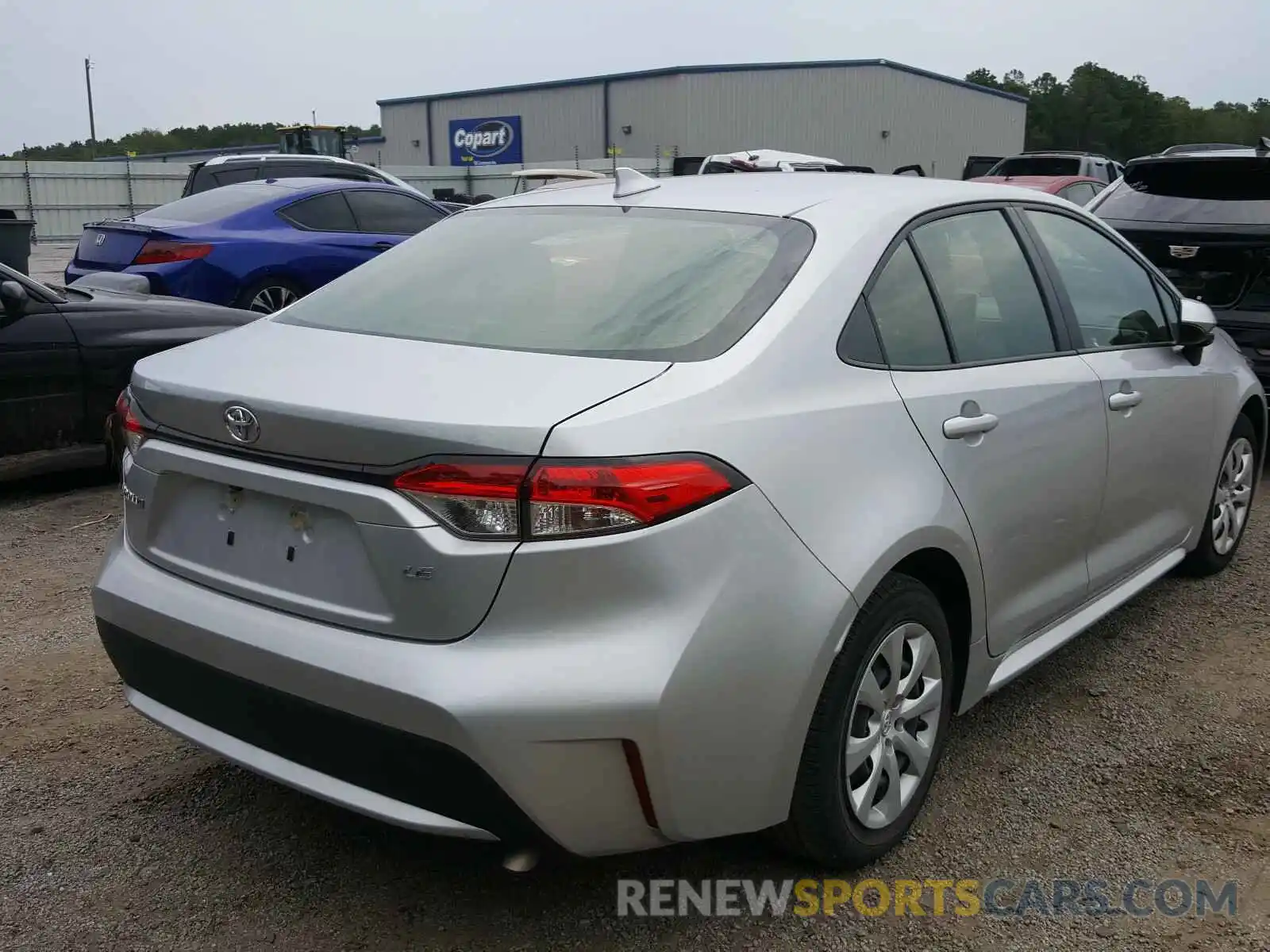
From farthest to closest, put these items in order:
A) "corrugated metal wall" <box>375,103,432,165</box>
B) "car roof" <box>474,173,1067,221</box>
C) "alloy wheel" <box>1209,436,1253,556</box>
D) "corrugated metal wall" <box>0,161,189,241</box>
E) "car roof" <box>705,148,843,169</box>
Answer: "corrugated metal wall" <box>375,103,432,165</box> → "corrugated metal wall" <box>0,161,189,241</box> → "car roof" <box>705,148,843,169</box> → "alloy wheel" <box>1209,436,1253,556</box> → "car roof" <box>474,173,1067,221</box>

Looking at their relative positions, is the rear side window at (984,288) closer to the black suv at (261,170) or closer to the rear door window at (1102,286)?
the rear door window at (1102,286)

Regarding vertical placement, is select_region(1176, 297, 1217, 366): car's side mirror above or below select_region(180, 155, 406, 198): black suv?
below

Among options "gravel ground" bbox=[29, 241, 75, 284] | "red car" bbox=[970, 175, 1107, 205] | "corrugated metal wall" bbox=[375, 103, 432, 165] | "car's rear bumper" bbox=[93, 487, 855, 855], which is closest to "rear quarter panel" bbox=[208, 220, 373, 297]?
"car's rear bumper" bbox=[93, 487, 855, 855]

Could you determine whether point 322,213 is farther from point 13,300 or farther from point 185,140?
point 185,140

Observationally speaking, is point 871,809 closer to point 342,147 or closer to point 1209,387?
point 1209,387

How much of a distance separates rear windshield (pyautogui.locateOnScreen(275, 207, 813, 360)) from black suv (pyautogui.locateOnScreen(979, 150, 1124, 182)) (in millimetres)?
16765

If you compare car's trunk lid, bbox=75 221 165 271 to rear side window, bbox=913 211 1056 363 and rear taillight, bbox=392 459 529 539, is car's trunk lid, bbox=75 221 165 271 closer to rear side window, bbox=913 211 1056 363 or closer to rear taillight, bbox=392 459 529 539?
rear side window, bbox=913 211 1056 363

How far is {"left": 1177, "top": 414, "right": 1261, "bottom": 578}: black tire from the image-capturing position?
4.42 m

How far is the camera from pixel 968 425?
2.80m

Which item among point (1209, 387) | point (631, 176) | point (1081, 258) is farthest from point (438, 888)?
→ point (1209, 387)

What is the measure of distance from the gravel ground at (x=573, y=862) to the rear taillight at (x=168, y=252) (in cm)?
483

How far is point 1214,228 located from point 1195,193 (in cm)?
41

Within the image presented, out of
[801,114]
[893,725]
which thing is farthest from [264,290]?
[801,114]

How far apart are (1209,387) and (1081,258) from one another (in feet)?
2.80
